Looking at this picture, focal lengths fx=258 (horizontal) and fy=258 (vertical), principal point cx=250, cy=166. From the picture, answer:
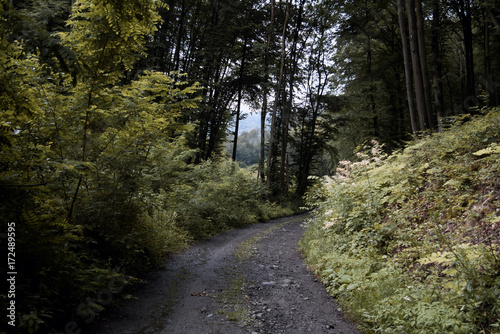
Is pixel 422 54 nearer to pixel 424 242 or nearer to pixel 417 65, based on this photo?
pixel 417 65

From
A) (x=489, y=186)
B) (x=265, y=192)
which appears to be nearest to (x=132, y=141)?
(x=489, y=186)

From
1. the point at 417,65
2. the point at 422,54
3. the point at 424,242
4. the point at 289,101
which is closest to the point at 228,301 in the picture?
the point at 424,242

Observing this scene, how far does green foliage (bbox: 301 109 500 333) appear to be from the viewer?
9.91 feet

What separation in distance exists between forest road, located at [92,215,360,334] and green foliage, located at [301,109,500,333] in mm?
449

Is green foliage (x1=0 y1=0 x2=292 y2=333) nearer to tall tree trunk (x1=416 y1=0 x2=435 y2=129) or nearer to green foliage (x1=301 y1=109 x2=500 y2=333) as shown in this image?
green foliage (x1=301 y1=109 x2=500 y2=333)

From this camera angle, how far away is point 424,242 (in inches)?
165

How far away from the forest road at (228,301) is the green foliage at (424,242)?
0.45 m

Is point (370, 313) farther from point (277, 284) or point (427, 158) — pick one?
point (427, 158)

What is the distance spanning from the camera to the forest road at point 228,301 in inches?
143

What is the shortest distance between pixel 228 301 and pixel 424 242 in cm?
339

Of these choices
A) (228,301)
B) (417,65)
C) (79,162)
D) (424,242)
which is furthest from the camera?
(417,65)

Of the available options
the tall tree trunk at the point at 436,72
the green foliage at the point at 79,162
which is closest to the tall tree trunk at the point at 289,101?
the tall tree trunk at the point at 436,72

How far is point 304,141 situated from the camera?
91.4 ft

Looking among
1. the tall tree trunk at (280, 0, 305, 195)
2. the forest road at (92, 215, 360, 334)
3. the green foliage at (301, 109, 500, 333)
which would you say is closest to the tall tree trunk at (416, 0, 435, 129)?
the green foliage at (301, 109, 500, 333)
